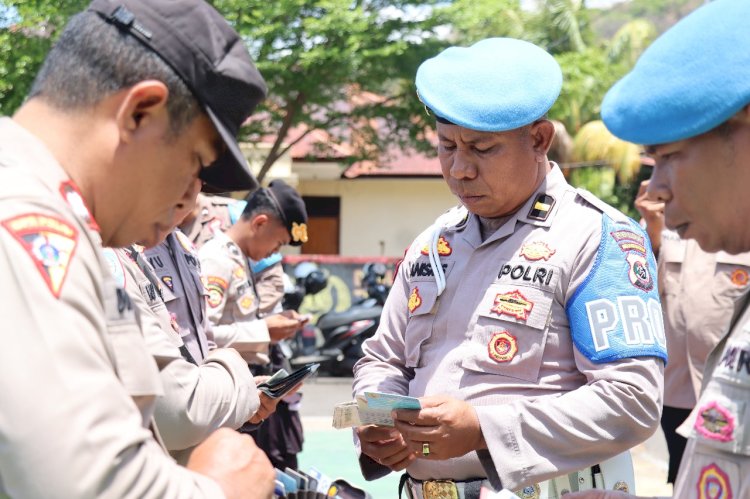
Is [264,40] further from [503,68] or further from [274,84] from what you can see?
[503,68]

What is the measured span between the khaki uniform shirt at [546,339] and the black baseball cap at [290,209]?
3074mm

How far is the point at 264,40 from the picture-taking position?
1642cm

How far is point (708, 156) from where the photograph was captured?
72.4 inches

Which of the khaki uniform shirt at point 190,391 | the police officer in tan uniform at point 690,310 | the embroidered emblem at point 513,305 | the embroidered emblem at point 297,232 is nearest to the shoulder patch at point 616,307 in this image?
the embroidered emblem at point 513,305

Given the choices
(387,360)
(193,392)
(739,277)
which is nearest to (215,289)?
(387,360)

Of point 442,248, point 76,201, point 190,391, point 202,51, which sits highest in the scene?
point 202,51

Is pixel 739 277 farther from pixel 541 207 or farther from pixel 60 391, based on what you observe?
pixel 60 391

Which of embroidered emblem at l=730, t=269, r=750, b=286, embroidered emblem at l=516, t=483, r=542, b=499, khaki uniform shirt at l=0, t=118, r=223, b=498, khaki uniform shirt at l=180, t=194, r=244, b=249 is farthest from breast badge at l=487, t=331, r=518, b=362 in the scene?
khaki uniform shirt at l=180, t=194, r=244, b=249

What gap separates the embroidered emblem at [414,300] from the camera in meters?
3.15

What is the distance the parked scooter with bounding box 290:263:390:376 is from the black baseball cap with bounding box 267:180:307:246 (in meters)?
7.84

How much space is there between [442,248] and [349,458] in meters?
5.61

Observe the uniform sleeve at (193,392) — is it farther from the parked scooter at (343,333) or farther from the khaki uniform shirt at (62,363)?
the parked scooter at (343,333)

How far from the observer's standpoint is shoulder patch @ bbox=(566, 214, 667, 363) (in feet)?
9.11

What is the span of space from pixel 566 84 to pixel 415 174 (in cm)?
665
